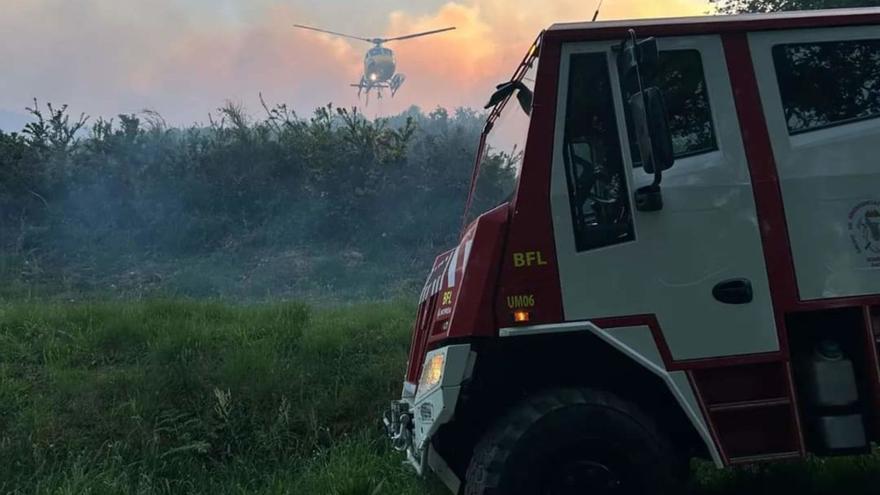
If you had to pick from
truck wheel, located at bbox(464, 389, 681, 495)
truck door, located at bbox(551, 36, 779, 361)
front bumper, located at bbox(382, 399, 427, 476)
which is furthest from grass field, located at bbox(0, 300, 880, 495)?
truck door, located at bbox(551, 36, 779, 361)

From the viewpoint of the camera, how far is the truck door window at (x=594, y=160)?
11.9ft

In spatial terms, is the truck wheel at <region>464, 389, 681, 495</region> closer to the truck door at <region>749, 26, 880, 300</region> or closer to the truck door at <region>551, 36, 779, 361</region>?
the truck door at <region>551, 36, 779, 361</region>

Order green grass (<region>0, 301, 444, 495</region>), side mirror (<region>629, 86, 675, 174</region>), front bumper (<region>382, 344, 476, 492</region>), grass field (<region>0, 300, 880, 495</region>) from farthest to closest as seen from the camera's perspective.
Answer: green grass (<region>0, 301, 444, 495</region>) < grass field (<region>0, 300, 880, 495</region>) < front bumper (<region>382, 344, 476, 492</region>) < side mirror (<region>629, 86, 675, 174</region>)

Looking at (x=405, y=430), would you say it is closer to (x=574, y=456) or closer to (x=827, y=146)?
(x=574, y=456)

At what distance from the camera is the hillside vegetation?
33.5ft

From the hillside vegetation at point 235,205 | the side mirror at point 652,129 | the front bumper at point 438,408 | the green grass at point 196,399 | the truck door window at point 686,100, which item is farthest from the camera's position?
the hillside vegetation at point 235,205

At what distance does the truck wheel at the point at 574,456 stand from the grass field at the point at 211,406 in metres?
1.20

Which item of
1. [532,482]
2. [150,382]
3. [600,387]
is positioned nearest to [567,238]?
[600,387]

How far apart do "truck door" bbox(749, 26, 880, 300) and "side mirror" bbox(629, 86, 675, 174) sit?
80cm

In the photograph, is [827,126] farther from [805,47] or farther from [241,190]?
[241,190]

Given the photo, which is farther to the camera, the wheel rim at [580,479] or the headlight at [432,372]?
the headlight at [432,372]

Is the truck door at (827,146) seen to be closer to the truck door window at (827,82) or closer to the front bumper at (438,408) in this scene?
the truck door window at (827,82)

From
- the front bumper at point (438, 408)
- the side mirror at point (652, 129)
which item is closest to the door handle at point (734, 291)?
the side mirror at point (652, 129)

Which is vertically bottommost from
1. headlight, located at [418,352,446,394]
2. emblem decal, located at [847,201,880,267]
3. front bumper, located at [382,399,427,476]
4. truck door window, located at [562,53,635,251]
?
front bumper, located at [382,399,427,476]
